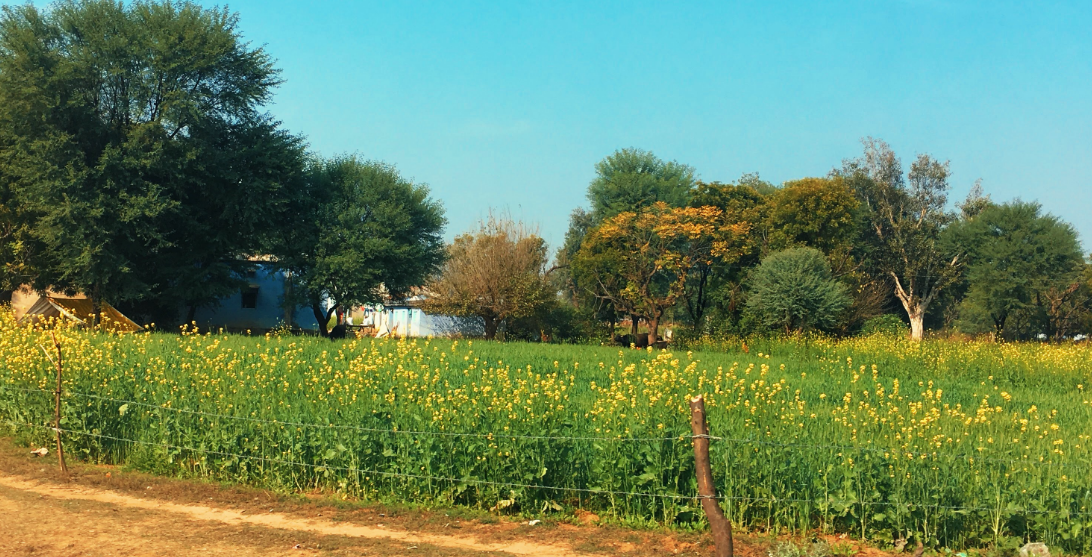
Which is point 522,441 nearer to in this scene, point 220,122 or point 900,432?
point 900,432

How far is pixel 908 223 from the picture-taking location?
59.5 meters

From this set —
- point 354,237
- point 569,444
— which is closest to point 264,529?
point 569,444

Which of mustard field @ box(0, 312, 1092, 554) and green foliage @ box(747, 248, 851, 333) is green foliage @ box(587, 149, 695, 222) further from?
mustard field @ box(0, 312, 1092, 554)

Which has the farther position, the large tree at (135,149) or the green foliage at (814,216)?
the green foliage at (814,216)

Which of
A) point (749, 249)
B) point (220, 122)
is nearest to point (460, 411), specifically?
point (220, 122)

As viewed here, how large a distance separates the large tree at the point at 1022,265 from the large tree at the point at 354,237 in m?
36.1

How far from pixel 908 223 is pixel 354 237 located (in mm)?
41826

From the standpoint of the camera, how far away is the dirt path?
7.83m

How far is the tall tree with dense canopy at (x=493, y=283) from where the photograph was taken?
4262 cm

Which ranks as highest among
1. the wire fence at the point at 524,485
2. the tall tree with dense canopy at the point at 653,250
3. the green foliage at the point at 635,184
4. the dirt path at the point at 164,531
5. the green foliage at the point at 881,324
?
the green foliage at the point at 635,184

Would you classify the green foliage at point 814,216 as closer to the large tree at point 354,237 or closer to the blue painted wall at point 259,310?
the large tree at point 354,237

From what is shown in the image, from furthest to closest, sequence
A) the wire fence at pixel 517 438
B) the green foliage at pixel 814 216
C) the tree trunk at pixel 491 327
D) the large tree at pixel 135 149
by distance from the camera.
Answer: the tree trunk at pixel 491 327
the green foliage at pixel 814 216
the large tree at pixel 135 149
the wire fence at pixel 517 438

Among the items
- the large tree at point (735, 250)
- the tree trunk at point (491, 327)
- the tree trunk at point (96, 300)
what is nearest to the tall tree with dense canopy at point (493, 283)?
the tree trunk at point (491, 327)

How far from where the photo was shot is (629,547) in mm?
7887
